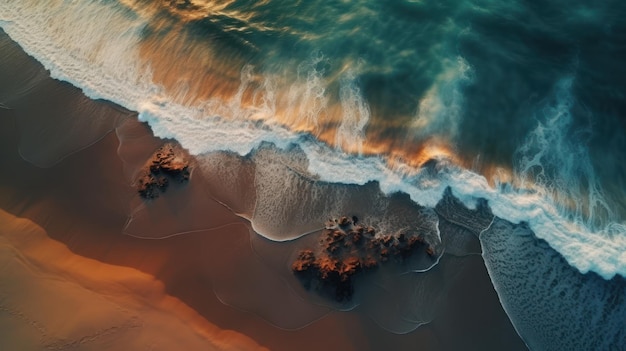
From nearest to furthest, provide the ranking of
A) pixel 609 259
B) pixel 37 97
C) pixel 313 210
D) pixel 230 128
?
pixel 609 259
pixel 313 210
pixel 230 128
pixel 37 97

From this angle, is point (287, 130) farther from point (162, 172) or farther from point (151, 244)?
point (151, 244)

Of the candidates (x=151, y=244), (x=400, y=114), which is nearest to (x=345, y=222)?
(x=400, y=114)

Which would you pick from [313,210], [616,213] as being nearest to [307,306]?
[313,210]

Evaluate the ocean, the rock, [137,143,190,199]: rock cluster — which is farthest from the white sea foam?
the rock

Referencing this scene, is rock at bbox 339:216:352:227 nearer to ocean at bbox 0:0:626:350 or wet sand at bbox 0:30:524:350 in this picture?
ocean at bbox 0:0:626:350

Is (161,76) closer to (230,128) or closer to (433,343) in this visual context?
(230,128)
